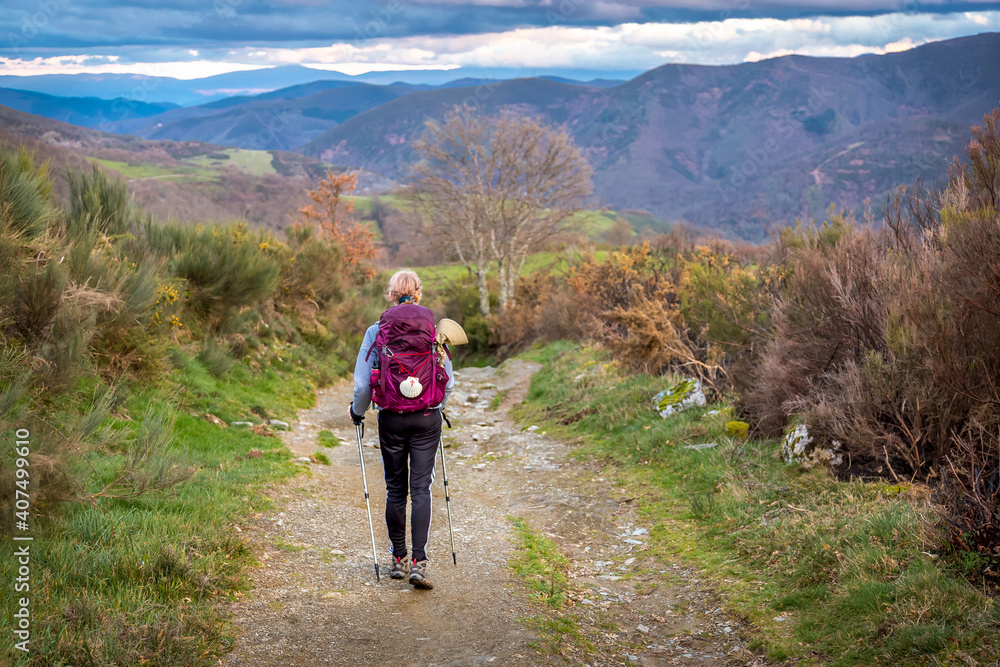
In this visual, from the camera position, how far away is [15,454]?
3.73m

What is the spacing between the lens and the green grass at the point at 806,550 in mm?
3557

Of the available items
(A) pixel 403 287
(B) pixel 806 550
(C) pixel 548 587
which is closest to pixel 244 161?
(A) pixel 403 287

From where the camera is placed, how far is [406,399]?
4.52 meters

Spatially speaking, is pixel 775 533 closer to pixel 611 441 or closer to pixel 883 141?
pixel 611 441

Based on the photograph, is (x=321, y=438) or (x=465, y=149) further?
(x=465, y=149)

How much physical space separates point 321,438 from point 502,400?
6.39 meters

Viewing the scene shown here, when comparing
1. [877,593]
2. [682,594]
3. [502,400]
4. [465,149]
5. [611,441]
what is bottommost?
[502,400]

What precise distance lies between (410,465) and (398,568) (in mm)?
851

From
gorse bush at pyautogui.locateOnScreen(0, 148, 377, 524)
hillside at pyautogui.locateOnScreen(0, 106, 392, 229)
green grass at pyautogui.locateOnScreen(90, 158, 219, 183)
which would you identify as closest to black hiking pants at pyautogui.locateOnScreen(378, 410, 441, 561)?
gorse bush at pyautogui.locateOnScreen(0, 148, 377, 524)

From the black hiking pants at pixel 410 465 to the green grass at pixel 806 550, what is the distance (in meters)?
2.37

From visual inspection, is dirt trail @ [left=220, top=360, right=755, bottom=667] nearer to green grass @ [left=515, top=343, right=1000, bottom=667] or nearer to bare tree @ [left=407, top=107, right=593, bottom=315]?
green grass @ [left=515, top=343, right=1000, bottom=667]

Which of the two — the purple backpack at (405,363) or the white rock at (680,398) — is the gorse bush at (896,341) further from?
the purple backpack at (405,363)

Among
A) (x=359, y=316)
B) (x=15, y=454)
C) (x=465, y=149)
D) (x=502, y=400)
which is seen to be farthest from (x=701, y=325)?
(x=465, y=149)

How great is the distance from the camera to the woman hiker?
454 centimetres
